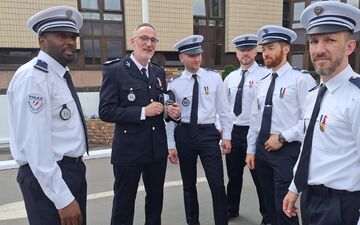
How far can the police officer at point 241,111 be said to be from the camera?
409cm

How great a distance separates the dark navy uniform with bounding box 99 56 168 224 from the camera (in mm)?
3076

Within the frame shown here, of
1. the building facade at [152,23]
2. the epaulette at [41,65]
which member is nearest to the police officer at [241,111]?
the epaulette at [41,65]

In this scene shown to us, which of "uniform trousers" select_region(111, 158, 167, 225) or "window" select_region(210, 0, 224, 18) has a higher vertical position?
"window" select_region(210, 0, 224, 18)

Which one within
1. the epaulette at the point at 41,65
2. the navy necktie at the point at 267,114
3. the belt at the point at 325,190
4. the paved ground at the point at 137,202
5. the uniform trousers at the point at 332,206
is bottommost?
the paved ground at the point at 137,202

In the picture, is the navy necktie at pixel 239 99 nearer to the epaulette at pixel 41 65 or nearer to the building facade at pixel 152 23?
the epaulette at pixel 41 65

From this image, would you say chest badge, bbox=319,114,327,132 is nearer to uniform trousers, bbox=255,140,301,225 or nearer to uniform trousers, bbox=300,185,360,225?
uniform trousers, bbox=300,185,360,225

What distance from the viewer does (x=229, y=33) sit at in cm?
1900

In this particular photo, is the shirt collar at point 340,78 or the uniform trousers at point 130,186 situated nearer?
the shirt collar at point 340,78

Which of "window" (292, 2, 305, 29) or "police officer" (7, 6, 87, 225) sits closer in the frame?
"police officer" (7, 6, 87, 225)

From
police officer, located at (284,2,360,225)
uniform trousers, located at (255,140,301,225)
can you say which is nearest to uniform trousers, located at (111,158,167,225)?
uniform trousers, located at (255,140,301,225)

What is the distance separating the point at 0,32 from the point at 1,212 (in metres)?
12.7

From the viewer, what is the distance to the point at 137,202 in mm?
4551

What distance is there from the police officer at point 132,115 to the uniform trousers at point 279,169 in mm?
978

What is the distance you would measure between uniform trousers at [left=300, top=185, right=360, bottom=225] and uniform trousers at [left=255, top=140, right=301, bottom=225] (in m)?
0.95
